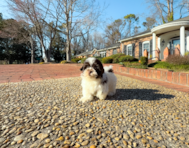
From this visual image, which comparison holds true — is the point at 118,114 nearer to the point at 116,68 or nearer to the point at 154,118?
the point at 154,118

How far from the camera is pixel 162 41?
11.0m

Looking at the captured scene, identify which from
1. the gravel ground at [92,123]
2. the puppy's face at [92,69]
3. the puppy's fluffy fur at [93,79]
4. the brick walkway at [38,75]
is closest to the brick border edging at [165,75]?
the brick walkway at [38,75]

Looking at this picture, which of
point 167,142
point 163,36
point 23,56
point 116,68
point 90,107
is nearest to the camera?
point 167,142

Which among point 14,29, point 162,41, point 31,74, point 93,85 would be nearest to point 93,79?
point 93,85

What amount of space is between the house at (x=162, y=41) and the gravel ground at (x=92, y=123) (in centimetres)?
676

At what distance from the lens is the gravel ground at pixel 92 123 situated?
1.32 meters

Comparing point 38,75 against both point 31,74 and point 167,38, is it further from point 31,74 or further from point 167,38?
point 167,38

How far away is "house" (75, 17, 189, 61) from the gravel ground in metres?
6.76

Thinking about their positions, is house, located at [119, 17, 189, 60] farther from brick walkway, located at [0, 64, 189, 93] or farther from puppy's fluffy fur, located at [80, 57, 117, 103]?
puppy's fluffy fur, located at [80, 57, 117, 103]

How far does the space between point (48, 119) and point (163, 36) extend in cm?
1235

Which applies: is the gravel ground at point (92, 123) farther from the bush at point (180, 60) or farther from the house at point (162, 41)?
the house at point (162, 41)

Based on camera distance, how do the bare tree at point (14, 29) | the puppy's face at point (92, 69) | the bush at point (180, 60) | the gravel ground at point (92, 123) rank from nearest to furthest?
the gravel ground at point (92, 123) < the puppy's face at point (92, 69) < the bush at point (180, 60) < the bare tree at point (14, 29)

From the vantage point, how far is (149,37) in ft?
41.3

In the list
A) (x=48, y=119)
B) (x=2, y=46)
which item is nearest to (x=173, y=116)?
(x=48, y=119)
